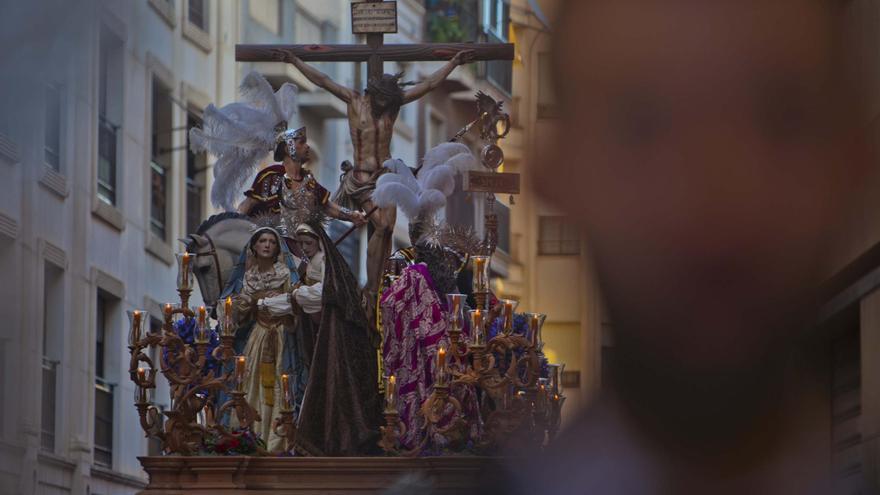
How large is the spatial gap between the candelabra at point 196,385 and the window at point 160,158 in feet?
44.5

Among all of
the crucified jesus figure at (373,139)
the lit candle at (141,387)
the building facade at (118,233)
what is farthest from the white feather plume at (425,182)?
the lit candle at (141,387)

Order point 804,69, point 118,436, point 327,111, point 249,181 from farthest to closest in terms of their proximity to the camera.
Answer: point 327,111
point 118,436
point 249,181
point 804,69

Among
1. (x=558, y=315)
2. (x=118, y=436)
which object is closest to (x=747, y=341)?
(x=558, y=315)

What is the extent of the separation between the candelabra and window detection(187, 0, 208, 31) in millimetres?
14069

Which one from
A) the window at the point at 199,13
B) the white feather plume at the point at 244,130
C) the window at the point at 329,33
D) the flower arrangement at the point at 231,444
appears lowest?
the flower arrangement at the point at 231,444

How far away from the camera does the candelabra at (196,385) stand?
12039 mm

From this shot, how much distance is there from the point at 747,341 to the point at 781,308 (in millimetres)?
33

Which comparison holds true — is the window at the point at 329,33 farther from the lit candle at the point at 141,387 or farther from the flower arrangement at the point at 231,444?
the flower arrangement at the point at 231,444

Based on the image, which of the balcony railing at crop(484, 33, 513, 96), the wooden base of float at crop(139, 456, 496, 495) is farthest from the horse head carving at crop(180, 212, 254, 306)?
the balcony railing at crop(484, 33, 513, 96)

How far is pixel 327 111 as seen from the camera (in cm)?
3469

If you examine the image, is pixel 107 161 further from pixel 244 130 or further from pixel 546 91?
pixel 546 91

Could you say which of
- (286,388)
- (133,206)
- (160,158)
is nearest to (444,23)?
(160,158)

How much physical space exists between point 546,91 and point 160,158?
2547cm

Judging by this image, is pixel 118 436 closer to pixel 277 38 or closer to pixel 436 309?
pixel 277 38
